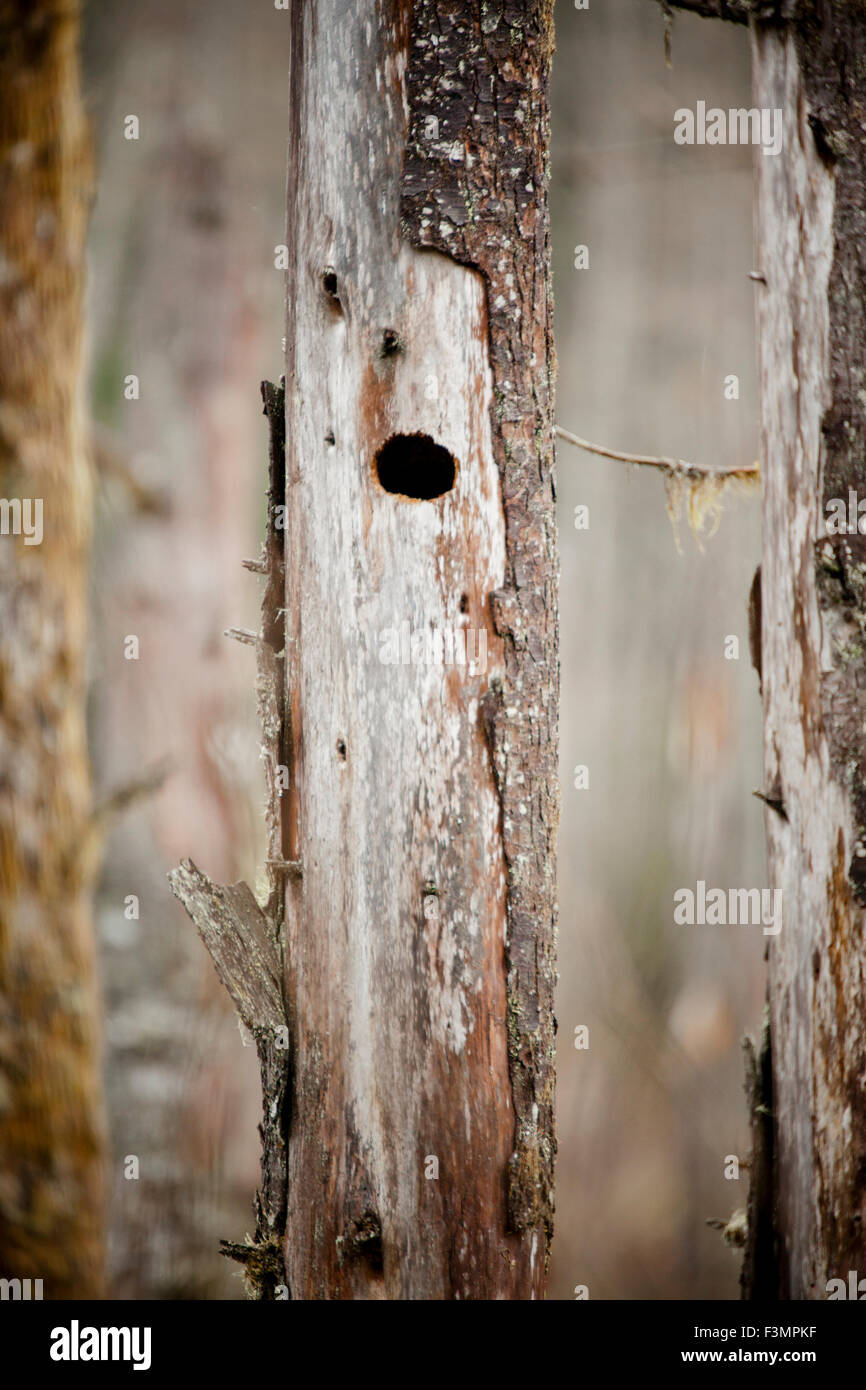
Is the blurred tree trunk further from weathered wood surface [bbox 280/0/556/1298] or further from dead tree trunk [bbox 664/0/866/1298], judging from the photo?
dead tree trunk [bbox 664/0/866/1298]

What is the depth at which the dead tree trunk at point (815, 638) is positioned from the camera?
142 cm

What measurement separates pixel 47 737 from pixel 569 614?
59.8 inches

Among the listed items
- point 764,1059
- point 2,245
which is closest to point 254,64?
point 2,245

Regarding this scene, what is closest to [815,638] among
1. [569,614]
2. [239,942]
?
[239,942]

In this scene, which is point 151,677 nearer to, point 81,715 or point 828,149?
point 81,715

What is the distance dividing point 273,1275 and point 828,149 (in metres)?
1.96

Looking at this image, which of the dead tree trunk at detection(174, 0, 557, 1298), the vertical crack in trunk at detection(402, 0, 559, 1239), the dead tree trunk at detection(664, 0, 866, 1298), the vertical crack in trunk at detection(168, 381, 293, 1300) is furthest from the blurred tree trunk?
the dead tree trunk at detection(664, 0, 866, 1298)

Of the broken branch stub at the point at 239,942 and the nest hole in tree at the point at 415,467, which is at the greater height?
the nest hole in tree at the point at 415,467

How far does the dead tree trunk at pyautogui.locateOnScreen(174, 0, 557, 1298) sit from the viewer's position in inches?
44.9

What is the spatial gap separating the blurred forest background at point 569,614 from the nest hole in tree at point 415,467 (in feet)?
4.39

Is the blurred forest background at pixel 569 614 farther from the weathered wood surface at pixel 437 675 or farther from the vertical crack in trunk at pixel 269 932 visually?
the weathered wood surface at pixel 437 675

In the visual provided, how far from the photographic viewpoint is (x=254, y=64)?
2420 mm

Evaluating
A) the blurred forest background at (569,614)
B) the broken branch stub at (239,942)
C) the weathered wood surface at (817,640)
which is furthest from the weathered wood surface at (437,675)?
the blurred forest background at (569,614)

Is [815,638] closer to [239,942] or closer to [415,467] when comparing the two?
[415,467]
